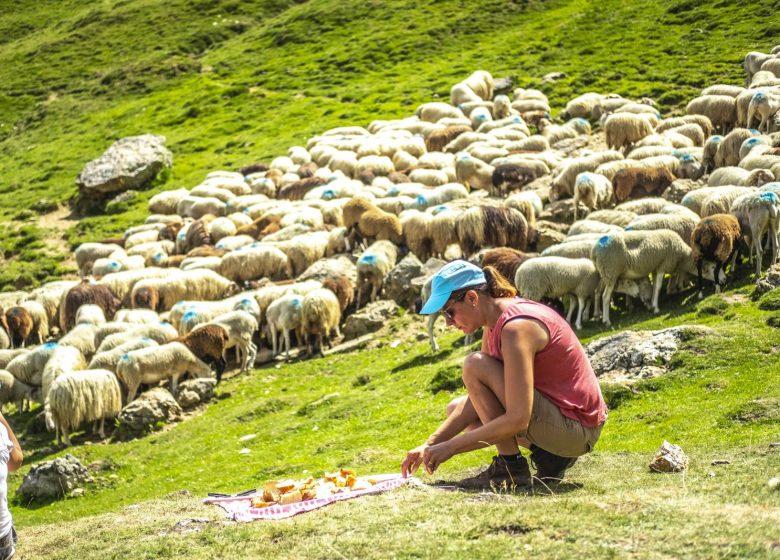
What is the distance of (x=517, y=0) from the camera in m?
63.3

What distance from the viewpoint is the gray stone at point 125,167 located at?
136 feet

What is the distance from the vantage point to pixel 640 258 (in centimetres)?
1569

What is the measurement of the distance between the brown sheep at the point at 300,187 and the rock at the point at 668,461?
27614mm

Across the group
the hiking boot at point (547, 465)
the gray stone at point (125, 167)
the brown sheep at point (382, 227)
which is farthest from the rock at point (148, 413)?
the gray stone at point (125, 167)

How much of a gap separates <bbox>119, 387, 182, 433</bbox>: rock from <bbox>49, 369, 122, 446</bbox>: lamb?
397 mm

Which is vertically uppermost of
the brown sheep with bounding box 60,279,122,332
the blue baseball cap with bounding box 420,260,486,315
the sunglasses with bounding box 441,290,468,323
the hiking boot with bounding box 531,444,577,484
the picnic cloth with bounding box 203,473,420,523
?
the blue baseball cap with bounding box 420,260,486,315

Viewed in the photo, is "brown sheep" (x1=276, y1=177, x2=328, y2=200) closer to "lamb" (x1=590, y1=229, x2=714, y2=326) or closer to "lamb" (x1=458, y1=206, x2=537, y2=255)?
"lamb" (x1=458, y1=206, x2=537, y2=255)

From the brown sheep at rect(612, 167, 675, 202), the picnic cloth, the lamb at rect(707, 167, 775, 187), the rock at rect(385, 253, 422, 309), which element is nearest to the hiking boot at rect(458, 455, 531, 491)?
the picnic cloth

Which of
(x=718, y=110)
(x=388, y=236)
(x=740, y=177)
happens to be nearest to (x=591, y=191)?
(x=740, y=177)

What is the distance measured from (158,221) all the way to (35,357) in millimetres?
16932

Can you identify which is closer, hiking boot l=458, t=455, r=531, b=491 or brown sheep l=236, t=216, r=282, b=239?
hiking boot l=458, t=455, r=531, b=491

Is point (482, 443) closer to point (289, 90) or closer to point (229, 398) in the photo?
point (229, 398)

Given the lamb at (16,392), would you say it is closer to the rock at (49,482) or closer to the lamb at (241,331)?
the lamb at (241,331)

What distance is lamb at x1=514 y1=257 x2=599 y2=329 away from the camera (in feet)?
52.3
